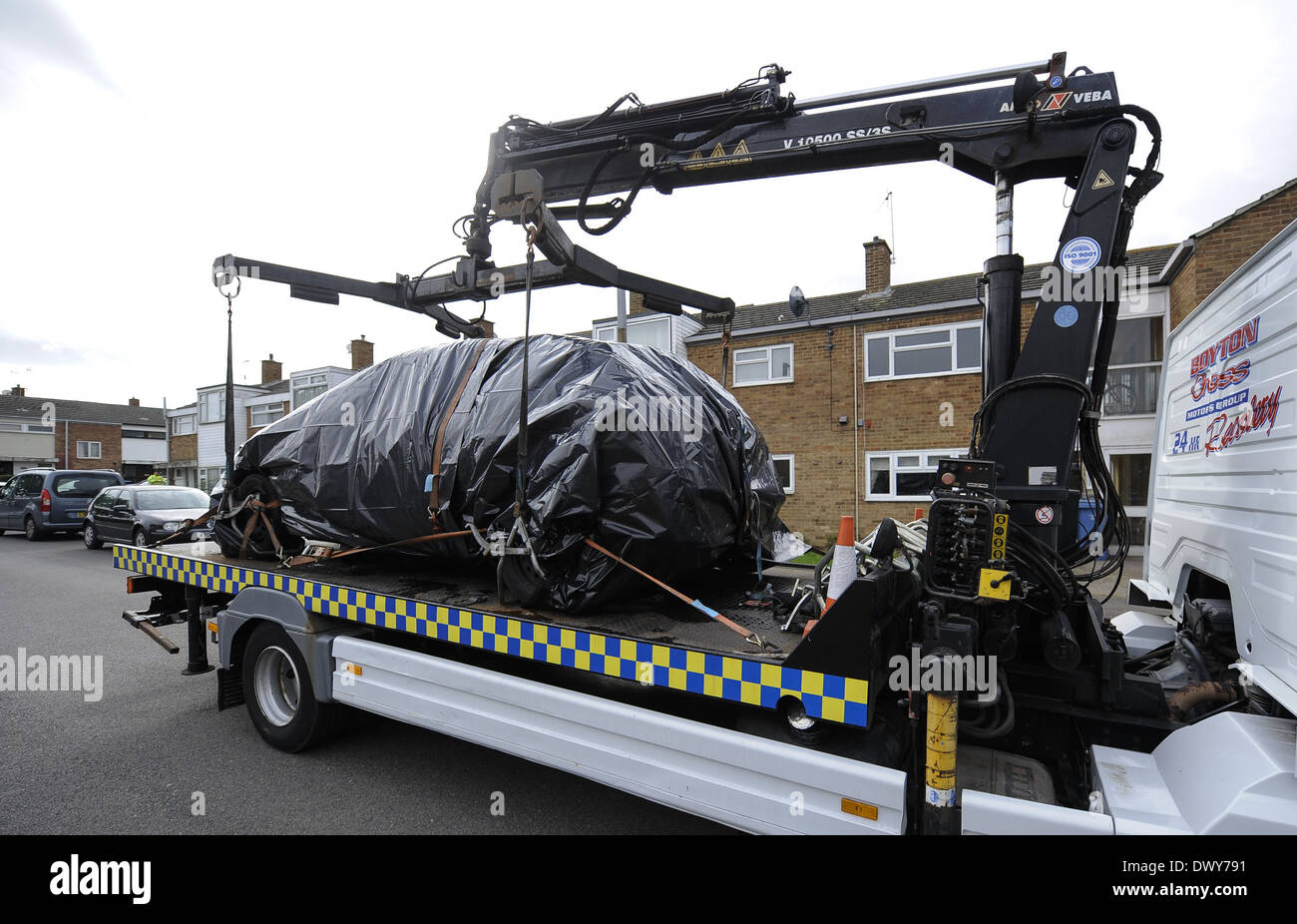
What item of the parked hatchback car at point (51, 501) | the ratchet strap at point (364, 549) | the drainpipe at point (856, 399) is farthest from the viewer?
the parked hatchback car at point (51, 501)

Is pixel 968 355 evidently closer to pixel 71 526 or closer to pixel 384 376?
pixel 384 376

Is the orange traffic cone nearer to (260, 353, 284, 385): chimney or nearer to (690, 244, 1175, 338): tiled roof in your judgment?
(690, 244, 1175, 338): tiled roof

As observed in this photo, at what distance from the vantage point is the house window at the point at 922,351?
14117mm

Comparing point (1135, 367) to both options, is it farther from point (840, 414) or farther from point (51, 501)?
point (51, 501)

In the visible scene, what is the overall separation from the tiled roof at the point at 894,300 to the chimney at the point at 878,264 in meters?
0.31

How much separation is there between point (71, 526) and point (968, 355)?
22.0 metres

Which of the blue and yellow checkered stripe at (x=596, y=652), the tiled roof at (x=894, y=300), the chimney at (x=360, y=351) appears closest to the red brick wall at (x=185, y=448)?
the chimney at (x=360, y=351)

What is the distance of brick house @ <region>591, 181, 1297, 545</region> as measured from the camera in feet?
43.1

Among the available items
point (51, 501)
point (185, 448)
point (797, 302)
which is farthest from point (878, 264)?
point (185, 448)

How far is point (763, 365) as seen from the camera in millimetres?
16469

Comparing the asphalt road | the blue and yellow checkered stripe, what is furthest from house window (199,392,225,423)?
the blue and yellow checkered stripe

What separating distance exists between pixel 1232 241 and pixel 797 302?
7.82 m

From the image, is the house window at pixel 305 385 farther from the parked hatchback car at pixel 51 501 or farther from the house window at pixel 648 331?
the house window at pixel 648 331

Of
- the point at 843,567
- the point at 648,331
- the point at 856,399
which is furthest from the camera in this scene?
the point at 648,331
